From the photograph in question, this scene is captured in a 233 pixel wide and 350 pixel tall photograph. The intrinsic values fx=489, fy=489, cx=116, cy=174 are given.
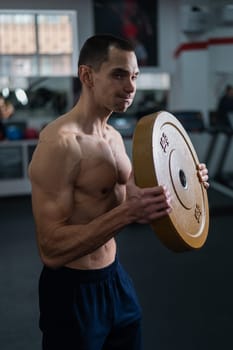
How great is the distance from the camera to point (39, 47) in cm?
545

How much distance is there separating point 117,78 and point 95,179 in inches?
8.2

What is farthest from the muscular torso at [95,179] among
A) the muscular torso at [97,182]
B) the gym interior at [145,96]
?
the gym interior at [145,96]

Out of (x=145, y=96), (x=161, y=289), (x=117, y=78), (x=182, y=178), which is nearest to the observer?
(x=117, y=78)

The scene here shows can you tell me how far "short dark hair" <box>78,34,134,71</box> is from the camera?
0.95 metres

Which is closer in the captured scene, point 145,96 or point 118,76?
point 118,76

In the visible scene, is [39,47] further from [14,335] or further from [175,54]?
[14,335]

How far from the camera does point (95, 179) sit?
39.4 inches

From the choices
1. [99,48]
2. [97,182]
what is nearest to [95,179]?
[97,182]

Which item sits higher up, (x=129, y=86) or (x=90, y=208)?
(x=129, y=86)

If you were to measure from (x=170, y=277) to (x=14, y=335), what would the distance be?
955 mm

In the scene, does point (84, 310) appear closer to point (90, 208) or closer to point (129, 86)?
point (90, 208)

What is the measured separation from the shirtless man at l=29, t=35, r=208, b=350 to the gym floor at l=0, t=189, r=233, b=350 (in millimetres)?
984

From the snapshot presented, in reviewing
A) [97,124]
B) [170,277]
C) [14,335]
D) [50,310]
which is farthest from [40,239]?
[170,277]

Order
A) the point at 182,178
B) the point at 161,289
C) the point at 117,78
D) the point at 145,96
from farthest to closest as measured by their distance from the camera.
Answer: the point at 145,96
the point at 161,289
the point at 182,178
the point at 117,78
